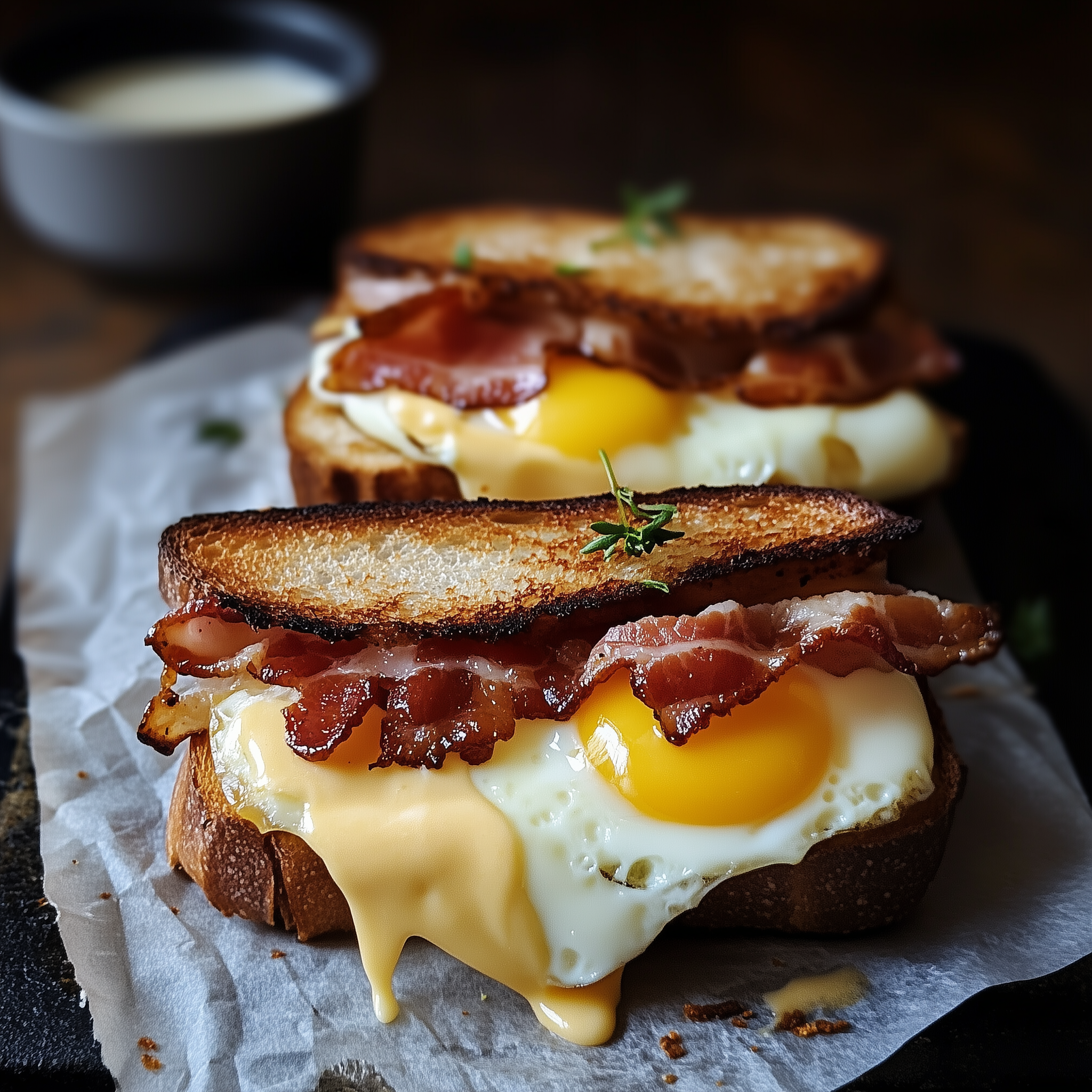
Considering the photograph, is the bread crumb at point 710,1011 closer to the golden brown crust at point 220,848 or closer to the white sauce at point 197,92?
the golden brown crust at point 220,848

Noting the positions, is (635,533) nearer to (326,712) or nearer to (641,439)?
(326,712)

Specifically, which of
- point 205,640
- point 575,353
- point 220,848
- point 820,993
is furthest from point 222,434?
point 820,993

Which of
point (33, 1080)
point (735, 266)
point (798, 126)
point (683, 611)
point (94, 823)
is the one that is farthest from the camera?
point (798, 126)

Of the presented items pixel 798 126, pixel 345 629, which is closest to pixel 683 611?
pixel 345 629

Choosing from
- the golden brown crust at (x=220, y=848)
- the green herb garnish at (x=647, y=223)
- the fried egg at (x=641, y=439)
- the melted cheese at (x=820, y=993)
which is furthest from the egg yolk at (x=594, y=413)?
the melted cheese at (x=820, y=993)

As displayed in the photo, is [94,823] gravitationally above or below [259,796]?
below

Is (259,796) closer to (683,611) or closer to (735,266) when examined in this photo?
(683,611)

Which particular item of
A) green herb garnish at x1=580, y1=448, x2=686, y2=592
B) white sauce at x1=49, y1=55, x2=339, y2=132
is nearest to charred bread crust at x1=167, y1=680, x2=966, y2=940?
green herb garnish at x1=580, y1=448, x2=686, y2=592
